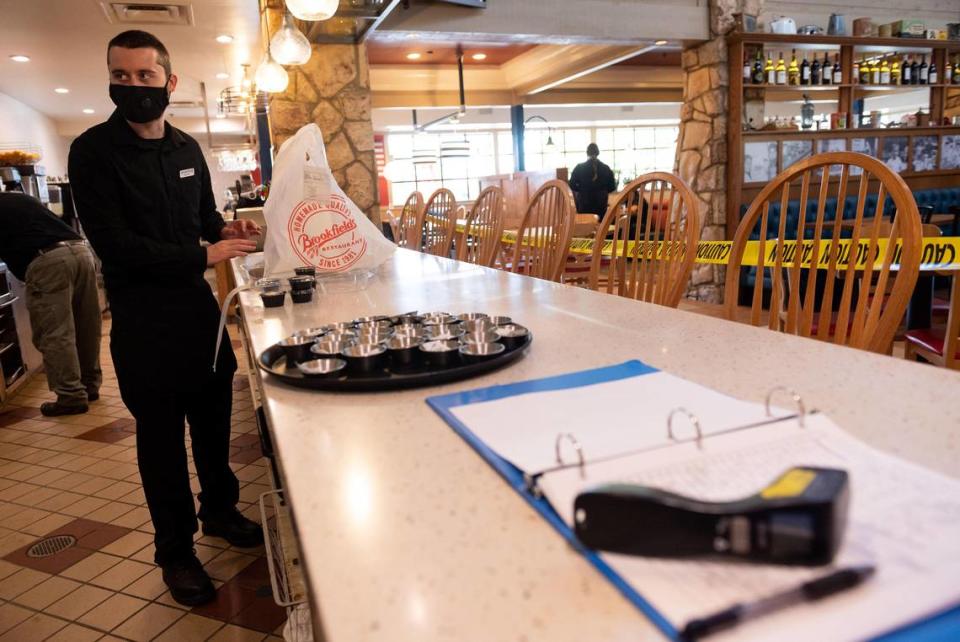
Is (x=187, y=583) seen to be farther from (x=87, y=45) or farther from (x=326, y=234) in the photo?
(x=87, y=45)

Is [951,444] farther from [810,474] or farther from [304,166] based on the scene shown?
[304,166]

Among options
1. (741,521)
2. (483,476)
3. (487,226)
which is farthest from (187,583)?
(487,226)

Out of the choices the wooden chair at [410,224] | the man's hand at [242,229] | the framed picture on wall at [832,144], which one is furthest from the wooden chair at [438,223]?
the framed picture on wall at [832,144]

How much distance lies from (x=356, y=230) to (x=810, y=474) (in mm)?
1626

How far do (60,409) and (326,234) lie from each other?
280 centimetres

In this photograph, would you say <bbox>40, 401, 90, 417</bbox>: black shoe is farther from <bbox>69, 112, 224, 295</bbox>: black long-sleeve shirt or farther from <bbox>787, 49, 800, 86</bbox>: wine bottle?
<bbox>787, 49, 800, 86</bbox>: wine bottle

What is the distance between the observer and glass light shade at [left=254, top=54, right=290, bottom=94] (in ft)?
12.7

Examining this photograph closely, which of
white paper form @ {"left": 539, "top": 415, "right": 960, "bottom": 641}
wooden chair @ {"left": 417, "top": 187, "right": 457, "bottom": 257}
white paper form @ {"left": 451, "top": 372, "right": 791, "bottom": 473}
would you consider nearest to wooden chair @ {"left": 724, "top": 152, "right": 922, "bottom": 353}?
white paper form @ {"left": 451, "top": 372, "right": 791, "bottom": 473}

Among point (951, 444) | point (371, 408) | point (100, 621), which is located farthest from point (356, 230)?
point (951, 444)

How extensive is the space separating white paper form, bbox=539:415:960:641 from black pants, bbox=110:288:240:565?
1.43 metres

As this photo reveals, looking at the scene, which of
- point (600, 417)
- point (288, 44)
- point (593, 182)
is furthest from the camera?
point (593, 182)

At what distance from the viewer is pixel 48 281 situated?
3686mm

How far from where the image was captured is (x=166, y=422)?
67.7 inches

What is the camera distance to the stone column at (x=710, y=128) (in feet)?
18.5
